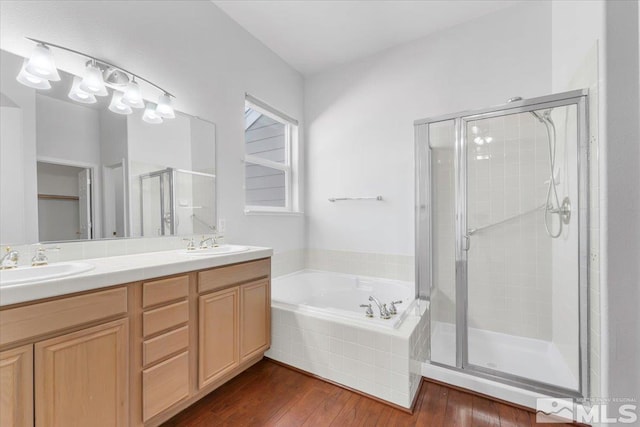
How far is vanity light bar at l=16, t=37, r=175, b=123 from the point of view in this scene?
134 cm

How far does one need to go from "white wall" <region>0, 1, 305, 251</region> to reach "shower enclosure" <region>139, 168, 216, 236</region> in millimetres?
141

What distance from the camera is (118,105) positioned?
5.45 feet

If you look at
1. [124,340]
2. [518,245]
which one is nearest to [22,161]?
[124,340]

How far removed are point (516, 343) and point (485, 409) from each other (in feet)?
2.69

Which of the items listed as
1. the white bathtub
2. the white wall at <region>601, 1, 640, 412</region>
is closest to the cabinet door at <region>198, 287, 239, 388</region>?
the white bathtub

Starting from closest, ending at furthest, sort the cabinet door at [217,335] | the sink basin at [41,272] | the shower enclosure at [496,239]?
the sink basin at [41,272] → the cabinet door at [217,335] → the shower enclosure at [496,239]

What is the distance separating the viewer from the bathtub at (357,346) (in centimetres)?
160

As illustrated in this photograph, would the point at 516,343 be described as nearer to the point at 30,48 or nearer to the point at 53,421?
the point at 53,421

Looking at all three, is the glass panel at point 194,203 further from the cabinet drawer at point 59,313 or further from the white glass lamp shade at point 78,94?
the cabinet drawer at point 59,313

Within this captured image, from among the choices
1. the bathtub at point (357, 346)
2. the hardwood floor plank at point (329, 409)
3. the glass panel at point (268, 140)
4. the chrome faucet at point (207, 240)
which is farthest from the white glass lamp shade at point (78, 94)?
the hardwood floor plank at point (329, 409)

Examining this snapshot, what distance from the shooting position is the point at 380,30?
2.47 meters

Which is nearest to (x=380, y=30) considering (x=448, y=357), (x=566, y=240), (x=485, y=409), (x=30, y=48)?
(x=566, y=240)

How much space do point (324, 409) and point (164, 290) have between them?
45.0 inches

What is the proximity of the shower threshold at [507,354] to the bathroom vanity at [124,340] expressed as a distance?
141 cm
